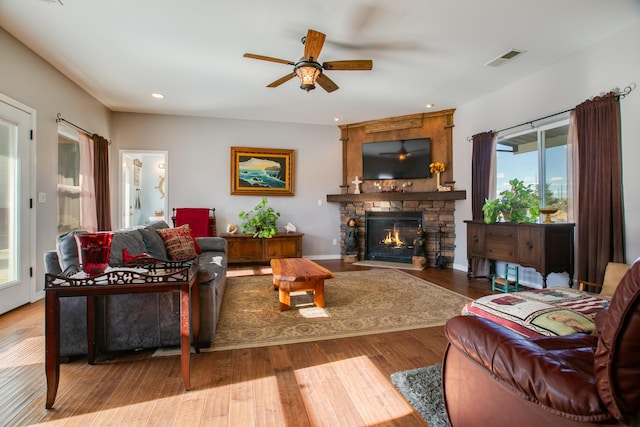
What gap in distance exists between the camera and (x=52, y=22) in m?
2.65

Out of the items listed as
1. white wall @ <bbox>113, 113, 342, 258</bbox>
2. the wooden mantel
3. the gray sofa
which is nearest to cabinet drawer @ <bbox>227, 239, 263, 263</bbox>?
white wall @ <bbox>113, 113, 342, 258</bbox>

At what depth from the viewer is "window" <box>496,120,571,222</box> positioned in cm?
344

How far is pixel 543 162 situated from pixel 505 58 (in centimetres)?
136

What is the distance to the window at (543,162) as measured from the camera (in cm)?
344

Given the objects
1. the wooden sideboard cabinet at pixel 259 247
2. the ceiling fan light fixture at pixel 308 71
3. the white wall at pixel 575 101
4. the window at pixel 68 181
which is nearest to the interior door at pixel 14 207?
the window at pixel 68 181

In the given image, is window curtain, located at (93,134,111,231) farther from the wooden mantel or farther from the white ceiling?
the wooden mantel

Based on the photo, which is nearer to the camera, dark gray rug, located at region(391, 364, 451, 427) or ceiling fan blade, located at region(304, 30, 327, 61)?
dark gray rug, located at region(391, 364, 451, 427)

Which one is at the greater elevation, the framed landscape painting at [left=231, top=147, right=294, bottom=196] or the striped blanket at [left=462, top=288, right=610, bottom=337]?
the framed landscape painting at [left=231, top=147, right=294, bottom=196]

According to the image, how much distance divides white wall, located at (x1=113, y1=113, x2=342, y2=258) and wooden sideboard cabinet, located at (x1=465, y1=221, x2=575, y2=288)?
9.92 ft

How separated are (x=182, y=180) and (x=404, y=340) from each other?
470 centimetres

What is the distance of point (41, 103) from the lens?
3289mm

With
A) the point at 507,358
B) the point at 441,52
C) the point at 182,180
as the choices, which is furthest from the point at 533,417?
the point at 182,180

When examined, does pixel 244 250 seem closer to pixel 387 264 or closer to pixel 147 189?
pixel 387 264

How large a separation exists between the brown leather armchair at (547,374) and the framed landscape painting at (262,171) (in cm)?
480
